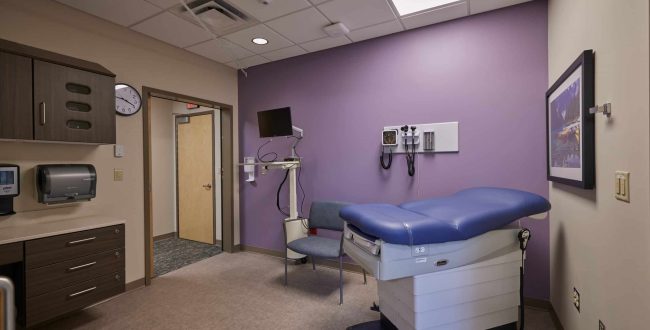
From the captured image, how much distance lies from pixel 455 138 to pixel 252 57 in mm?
2682

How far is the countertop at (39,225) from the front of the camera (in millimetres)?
1979

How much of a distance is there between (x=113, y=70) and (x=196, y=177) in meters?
2.22

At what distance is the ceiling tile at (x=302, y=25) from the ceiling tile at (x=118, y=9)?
3.55 ft

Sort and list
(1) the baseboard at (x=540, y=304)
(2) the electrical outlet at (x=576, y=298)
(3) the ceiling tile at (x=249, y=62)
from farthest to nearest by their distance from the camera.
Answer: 1. (3) the ceiling tile at (x=249, y=62)
2. (1) the baseboard at (x=540, y=304)
3. (2) the electrical outlet at (x=576, y=298)

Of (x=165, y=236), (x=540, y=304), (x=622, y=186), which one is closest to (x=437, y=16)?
(x=622, y=186)

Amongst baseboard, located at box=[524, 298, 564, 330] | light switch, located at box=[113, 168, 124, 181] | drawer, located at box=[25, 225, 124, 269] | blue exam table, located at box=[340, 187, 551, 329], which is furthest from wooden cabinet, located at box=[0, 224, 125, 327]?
baseboard, located at box=[524, 298, 564, 330]

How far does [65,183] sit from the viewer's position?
7.86 ft

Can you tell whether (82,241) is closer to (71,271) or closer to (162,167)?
(71,271)

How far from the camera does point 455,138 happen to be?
283 centimetres

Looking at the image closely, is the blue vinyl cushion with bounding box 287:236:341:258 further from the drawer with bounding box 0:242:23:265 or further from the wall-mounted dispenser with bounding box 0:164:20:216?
the wall-mounted dispenser with bounding box 0:164:20:216

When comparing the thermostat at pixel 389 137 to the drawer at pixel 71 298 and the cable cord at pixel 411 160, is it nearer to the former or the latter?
the cable cord at pixel 411 160

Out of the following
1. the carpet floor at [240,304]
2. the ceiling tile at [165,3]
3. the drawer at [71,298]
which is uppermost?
the ceiling tile at [165,3]

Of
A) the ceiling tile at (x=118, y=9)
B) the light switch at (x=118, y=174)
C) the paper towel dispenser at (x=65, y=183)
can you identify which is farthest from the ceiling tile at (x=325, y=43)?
the paper towel dispenser at (x=65, y=183)

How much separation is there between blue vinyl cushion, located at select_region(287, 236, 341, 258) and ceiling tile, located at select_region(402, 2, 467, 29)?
2.34 m
